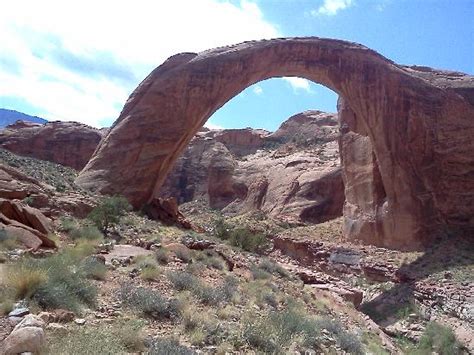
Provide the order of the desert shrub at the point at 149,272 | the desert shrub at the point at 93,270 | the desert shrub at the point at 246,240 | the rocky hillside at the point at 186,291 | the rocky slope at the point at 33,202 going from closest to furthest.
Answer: the rocky hillside at the point at 186,291 → the desert shrub at the point at 93,270 → the desert shrub at the point at 149,272 → the rocky slope at the point at 33,202 → the desert shrub at the point at 246,240

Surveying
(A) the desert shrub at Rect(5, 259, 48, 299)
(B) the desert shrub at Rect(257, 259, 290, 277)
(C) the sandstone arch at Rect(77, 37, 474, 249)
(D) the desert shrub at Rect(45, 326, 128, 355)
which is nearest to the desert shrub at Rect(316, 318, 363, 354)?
(D) the desert shrub at Rect(45, 326, 128, 355)

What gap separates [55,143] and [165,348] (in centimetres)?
3557

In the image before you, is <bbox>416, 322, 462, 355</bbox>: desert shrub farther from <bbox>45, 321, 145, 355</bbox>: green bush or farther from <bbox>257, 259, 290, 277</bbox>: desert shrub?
<bbox>45, 321, 145, 355</bbox>: green bush

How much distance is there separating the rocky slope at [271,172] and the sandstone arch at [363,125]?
7962 mm

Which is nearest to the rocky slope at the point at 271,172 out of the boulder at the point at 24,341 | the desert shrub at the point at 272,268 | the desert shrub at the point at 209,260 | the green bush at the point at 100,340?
the desert shrub at the point at 272,268

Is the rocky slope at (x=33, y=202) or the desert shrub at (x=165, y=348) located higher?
the rocky slope at (x=33, y=202)

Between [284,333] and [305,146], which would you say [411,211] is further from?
[305,146]

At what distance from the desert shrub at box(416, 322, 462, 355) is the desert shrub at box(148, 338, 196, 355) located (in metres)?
8.24

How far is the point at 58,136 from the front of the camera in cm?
3759

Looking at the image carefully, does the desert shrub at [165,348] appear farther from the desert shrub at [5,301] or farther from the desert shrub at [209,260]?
the desert shrub at [209,260]

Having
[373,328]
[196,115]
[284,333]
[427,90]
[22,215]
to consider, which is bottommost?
[373,328]

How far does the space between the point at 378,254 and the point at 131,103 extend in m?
11.8

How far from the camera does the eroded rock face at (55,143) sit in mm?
36719

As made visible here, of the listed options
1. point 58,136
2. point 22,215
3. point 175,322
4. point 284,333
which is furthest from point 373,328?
point 58,136
